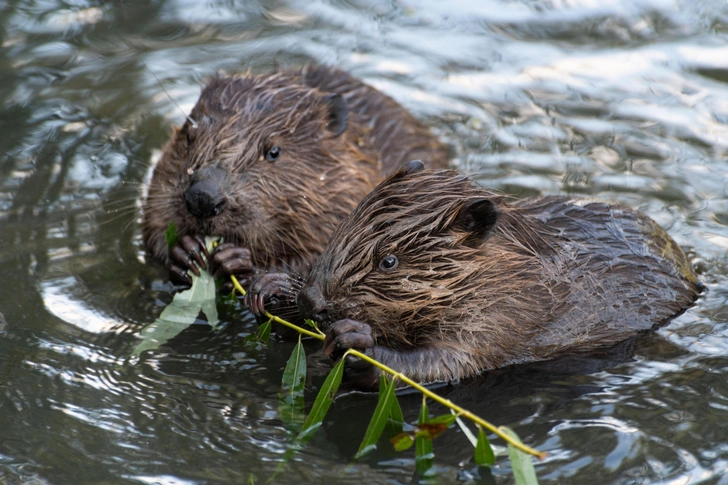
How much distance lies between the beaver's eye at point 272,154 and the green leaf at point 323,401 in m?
1.50

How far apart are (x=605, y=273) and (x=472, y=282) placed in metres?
0.69

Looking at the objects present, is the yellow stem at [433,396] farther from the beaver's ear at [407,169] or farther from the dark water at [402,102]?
the beaver's ear at [407,169]

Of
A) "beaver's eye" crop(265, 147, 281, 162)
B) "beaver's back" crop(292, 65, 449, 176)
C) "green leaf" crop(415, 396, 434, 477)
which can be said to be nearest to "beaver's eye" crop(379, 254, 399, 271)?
"green leaf" crop(415, 396, 434, 477)

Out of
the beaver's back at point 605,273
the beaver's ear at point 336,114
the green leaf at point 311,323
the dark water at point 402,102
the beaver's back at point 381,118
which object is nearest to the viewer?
the dark water at point 402,102

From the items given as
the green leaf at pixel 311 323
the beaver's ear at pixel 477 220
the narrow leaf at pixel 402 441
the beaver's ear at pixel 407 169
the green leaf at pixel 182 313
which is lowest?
the green leaf at pixel 182 313

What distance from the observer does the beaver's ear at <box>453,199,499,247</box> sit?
158 inches

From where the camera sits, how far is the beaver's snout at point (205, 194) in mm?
4590

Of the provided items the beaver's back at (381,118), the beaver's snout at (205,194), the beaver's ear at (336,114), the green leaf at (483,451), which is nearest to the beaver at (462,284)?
the beaver's snout at (205,194)

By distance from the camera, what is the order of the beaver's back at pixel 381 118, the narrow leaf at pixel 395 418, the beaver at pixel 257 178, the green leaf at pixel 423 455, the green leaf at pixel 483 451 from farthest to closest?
the beaver's back at pixel 381 118, the beaver at pixel 257 178, the narrow leaf at pixel 395 418, the green leaf at pixel 423 455, the green leaf at pixel 483 451

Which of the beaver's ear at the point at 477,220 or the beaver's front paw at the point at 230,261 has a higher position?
the beaver's ear at the point at 477,220

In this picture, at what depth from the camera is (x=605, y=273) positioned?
4.41 meters

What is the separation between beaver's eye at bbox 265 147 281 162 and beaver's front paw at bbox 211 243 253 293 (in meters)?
0.50

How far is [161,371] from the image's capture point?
4309mm

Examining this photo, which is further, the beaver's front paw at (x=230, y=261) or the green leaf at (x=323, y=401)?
the beaver's front paw at (x=230, y=261)
